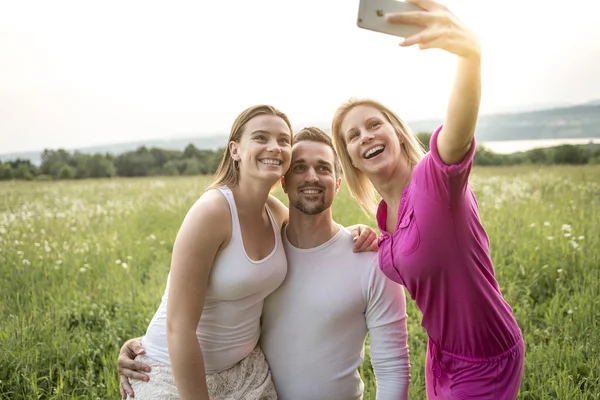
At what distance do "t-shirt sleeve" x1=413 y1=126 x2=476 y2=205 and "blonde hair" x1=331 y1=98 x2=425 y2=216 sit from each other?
809 mm

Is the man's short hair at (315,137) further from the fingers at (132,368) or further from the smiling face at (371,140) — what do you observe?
the fingers at (132,368)

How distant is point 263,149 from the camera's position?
3.00m

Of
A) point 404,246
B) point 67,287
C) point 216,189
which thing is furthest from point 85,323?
point 404,246

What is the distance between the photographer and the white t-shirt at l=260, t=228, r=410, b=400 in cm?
318

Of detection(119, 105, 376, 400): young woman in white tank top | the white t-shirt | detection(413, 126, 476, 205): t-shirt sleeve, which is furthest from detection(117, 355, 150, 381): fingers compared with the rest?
detection(413, 126, 476, 205): t-shirt sleeve

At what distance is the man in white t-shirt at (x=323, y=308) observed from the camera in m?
3.19

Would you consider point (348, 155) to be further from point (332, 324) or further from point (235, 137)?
point (332, 324)

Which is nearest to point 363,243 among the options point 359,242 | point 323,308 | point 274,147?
point 359,242

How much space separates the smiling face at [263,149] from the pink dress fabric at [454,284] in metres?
0.81

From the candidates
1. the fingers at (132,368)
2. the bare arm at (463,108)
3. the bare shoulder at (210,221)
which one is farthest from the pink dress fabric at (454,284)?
the fingers at (132,368)

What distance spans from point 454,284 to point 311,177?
120 centimetres

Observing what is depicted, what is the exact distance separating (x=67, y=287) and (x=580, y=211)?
7086mm

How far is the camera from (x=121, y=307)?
203 inches

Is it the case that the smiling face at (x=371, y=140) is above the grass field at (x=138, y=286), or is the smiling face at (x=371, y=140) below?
above
